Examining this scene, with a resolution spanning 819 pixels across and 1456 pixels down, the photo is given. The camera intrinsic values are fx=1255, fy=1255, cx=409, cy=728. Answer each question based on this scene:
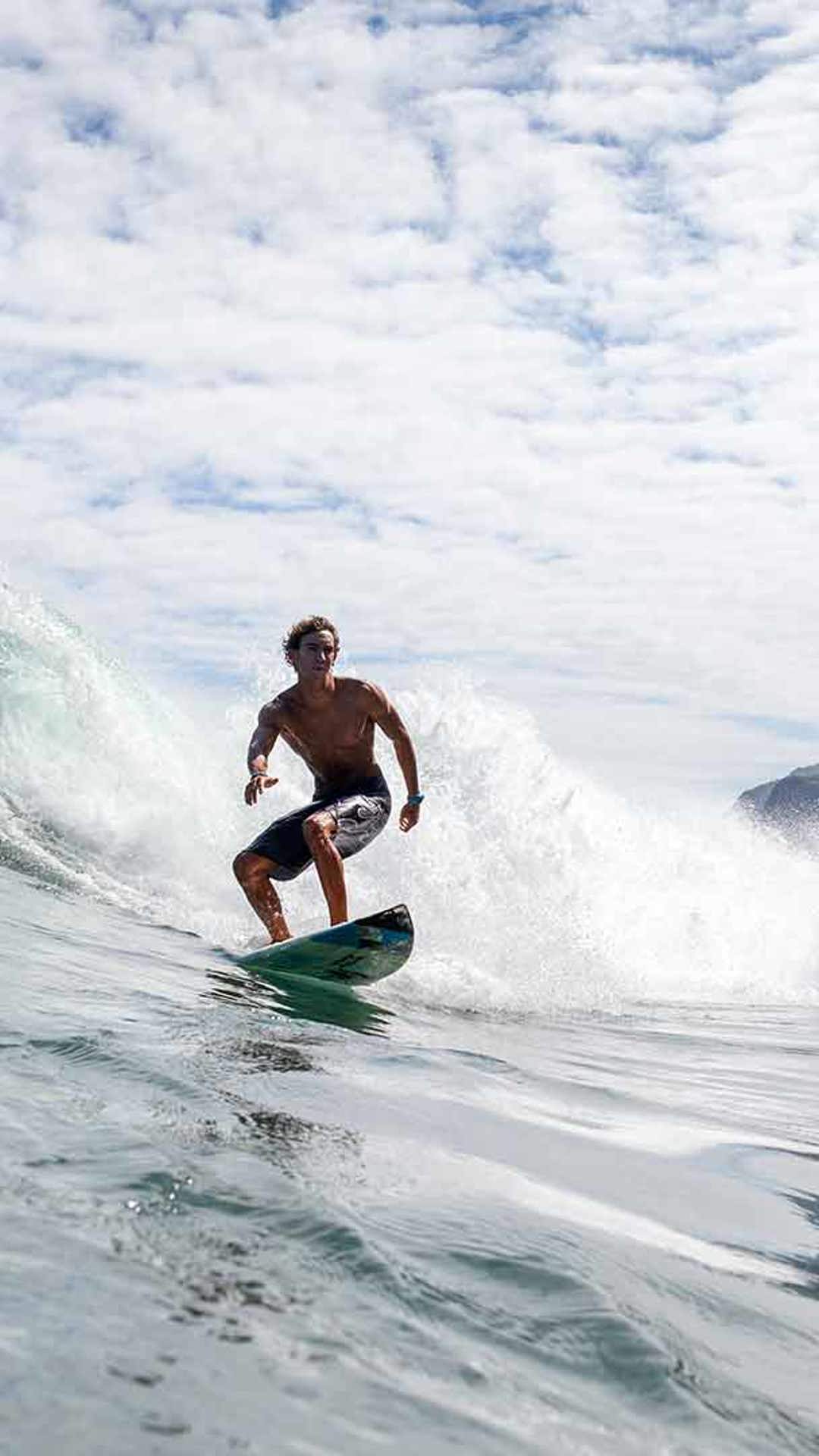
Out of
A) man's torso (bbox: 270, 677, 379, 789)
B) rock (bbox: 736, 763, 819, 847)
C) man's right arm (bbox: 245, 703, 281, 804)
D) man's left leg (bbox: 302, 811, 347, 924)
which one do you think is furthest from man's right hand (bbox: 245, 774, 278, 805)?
rock (bbox: 736, 763, 819, 847)

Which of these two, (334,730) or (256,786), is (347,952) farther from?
(334,730)

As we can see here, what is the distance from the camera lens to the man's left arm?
823cm

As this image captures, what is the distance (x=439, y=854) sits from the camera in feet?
39.6

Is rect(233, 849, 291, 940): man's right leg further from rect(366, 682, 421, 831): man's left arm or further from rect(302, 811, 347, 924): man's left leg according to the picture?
rect(366, 682, 421, 831): man's left arm

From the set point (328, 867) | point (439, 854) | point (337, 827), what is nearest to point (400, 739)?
point (337, 827)

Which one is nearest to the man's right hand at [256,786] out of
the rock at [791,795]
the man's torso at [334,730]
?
the man's torso at [334,730]

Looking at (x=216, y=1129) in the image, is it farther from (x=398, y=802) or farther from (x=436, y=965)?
(x=398, y=802)

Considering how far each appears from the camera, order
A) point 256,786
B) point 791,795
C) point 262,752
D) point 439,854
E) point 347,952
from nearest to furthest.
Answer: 1. point 347,952
2. point 256,786
3. point 262,752
4. point 439,854
5. point 791,795

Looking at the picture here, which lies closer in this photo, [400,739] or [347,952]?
[347,952]

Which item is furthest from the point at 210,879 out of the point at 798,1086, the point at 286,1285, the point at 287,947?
the point at 286,1285

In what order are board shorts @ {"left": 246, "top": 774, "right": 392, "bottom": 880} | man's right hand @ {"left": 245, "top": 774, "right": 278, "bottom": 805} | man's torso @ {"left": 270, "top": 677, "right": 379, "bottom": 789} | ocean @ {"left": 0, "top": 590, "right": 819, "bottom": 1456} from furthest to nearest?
man's torso @ {"left": 270, "top": 677, "right": 379, "bottom": 789}, board shorts @ {"left": 246, "top": 774, "right": 392, "bottom": 880}, man's right hand @ {"left": 245, "top": 774, "right": 278, "bottom": 805}, ocean @ {"left": 0, "top": 590, "right": 819, "bottom": 1456}

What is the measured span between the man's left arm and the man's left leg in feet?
2.26

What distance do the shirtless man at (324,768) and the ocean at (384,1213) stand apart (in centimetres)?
67

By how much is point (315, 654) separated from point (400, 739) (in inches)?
33.0
